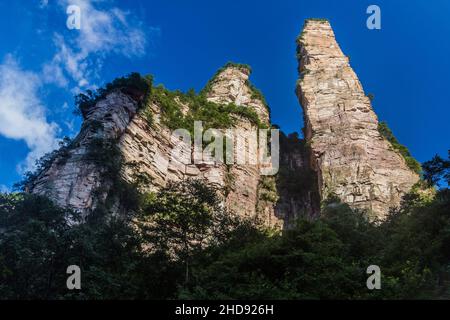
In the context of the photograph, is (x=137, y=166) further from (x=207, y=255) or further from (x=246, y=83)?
(x=246, y=83)

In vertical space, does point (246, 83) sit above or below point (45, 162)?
above

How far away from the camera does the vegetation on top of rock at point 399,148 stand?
117ft


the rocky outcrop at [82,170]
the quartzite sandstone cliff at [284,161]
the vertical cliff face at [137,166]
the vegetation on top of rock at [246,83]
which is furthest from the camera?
the vegetation on top of rock at [246,83]

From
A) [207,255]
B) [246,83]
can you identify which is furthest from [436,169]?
[246,83]

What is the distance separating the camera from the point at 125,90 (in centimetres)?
3241

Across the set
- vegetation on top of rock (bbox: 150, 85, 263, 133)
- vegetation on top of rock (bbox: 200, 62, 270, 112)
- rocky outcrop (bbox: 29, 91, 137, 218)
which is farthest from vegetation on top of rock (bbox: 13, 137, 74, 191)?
vegetation on top of rock (bbox: 200, 62, 270, 112)

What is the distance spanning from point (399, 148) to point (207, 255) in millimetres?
25931

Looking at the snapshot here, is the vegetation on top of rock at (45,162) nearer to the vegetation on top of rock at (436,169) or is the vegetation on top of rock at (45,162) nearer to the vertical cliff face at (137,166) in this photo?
the vertical cliff face at (137,166)

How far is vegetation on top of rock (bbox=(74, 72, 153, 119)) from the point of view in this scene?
30.5m

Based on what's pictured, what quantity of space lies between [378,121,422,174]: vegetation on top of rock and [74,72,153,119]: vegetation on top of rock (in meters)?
19.5

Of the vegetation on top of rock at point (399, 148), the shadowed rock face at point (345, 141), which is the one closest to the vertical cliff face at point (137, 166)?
the shadowed rock face at point (345, 141)

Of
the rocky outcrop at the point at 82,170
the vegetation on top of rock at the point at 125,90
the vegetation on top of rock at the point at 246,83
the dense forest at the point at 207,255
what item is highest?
the vegetation on top of rock at the point at 246,83

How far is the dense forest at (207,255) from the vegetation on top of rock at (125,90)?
41.5 feet

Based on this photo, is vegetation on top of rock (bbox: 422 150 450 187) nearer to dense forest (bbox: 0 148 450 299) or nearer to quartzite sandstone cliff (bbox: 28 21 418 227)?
dense forest (bbox: 0 148 450 299)
